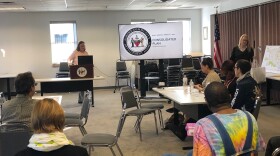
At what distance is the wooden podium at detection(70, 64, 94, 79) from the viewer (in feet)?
25.2

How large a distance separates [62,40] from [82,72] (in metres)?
4.02

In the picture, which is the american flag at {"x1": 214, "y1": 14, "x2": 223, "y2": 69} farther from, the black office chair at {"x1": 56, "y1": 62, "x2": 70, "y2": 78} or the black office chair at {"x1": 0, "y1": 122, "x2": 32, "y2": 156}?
the black office chair at {"x1": 0, "y1": 122, "x2": 32, "y2": 156}

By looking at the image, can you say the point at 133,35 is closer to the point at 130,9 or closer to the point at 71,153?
the point at 130,9

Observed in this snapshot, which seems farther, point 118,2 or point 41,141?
point 118,2

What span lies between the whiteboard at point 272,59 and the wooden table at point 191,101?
3.28 meters

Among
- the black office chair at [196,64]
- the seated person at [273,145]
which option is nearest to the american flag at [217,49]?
the black office chair at [196,64]

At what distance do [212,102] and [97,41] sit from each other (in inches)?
383

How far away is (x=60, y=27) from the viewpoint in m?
11.4

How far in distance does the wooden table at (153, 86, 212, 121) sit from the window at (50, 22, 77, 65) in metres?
6.82

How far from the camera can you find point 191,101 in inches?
167

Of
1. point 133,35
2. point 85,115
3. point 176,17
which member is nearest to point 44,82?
point 133,35

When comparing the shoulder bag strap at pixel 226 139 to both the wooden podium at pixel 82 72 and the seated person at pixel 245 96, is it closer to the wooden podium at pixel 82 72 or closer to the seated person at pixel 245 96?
the seated person at pixel 245 96

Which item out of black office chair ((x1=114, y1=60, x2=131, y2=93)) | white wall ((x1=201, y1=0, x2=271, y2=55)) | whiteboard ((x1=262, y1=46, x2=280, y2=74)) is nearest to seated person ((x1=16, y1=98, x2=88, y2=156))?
whiteboard ((x1=262, y1=46, x2=280, y2=74))

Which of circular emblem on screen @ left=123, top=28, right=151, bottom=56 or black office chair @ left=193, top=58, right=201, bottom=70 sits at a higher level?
circular emblem on screen @ left=123, top=28, right=151, bottom=56
